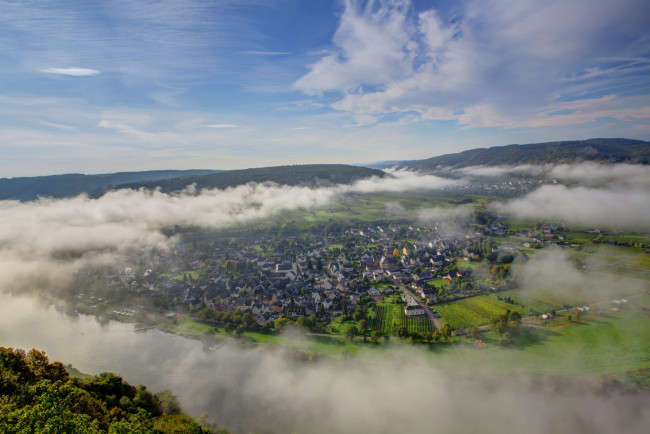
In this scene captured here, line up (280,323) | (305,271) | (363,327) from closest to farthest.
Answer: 1. (363,327)
2. (280,323)
3. (305,271)

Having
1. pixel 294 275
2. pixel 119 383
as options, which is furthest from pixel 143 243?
pixel 119 383

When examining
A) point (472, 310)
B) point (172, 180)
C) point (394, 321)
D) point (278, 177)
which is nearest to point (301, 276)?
point (394, 321)

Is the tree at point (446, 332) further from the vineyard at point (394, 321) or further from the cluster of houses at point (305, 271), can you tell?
the cluster of houses at point (305, 271)

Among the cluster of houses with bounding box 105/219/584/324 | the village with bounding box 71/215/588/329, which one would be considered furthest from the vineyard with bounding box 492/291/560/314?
the cluster of houses with bounding box 105/219/584/324

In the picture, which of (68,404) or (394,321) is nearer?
(68,404)

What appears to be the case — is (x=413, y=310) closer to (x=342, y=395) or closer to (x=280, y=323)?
(x=280, y=323)

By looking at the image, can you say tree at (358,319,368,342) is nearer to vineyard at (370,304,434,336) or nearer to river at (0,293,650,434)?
vineyard at (370,304,434,336)
